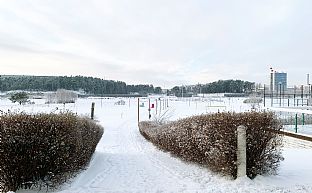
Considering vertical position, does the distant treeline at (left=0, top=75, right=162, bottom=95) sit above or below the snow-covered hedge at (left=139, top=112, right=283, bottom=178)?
above

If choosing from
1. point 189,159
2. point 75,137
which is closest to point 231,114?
point 189,159

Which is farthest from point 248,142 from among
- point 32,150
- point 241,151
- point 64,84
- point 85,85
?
point 85,85

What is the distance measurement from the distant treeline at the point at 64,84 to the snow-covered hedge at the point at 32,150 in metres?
152

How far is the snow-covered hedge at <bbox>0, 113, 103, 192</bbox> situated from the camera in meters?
6.68

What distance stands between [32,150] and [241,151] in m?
4.08

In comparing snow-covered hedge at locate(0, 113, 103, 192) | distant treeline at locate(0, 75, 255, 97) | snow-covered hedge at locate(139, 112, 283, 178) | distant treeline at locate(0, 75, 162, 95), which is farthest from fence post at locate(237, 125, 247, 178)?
distant treeline at locate(0, 75, 162, 95)

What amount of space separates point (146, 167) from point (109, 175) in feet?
6.10

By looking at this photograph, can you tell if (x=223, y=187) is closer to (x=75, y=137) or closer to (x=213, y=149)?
(x=213, y=149)

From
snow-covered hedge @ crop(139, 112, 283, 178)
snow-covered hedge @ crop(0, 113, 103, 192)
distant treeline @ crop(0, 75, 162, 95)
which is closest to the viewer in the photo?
snow-covered hedge @ crop(0, 113, 103, 192)

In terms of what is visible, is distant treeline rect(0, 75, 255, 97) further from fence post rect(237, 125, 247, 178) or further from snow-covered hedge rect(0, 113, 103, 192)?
snow-covered hedge rect(0, 113, 103, 192)

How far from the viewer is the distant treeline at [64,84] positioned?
6191 inches

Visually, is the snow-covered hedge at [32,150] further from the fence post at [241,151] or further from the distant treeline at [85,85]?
the distant treeline at [85,85]

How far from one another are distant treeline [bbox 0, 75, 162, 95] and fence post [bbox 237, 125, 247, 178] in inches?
5983

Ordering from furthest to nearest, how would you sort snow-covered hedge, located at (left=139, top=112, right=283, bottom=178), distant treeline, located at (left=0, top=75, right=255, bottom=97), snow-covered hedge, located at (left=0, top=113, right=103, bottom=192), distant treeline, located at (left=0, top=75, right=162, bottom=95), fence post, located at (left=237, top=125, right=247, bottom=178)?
distant treeline, located at (left=0, top=75, right=162, bottom=95) → distant treeline, located at (left=0, top=75, right=255, bottom=97) → snow-covered hedge, located at (left=139, top=112, right=283, bottom=178) → fence post, located at (left=237, top=125, right=247, bottom=178) → snow-covered hedge, located at (left=0, top=113, right=103, bottom=192)
